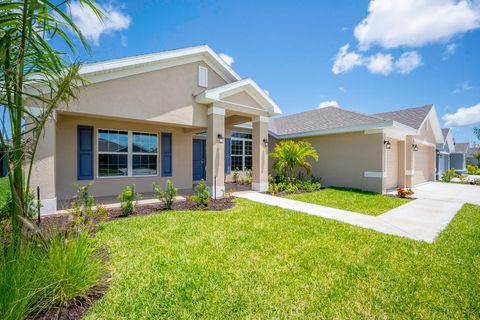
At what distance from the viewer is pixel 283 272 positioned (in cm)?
348

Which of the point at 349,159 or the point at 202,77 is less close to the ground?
the point at 202,77

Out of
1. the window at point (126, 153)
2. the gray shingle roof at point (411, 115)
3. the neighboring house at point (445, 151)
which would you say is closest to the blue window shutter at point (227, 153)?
the window at point (126, 153)

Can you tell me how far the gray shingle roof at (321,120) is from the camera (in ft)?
41.3

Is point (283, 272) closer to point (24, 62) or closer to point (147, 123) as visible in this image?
point (24, 62)

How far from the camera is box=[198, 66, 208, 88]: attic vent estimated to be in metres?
9.55

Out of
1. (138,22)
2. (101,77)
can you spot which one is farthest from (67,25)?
(138,22)

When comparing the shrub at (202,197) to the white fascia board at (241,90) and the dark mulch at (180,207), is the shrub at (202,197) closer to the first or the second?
the dark mulch at (180,207)

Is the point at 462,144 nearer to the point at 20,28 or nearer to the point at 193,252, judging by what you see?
the point at 193,252

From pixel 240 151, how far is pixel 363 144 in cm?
773

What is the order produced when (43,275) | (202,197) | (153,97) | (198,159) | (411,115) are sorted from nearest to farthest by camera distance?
(43,275) → (202,197) → (153,97) → (198,159) → (411,115)

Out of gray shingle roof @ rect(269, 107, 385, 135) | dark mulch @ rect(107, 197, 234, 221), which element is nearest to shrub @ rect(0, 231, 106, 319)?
dark mulch @ rect(107, 197, 234, 221)

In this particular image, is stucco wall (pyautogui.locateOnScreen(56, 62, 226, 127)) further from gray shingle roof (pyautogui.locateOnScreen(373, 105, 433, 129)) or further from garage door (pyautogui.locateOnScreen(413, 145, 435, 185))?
garage door (pyautogui.locateOnScreen(413, 145, 435, 185))

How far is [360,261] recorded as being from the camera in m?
3.89

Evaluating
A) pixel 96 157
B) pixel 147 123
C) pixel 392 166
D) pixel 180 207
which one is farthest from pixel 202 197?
pixel 392 166
